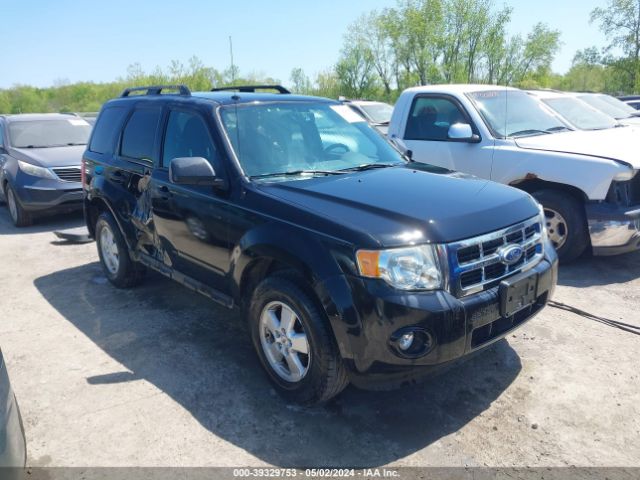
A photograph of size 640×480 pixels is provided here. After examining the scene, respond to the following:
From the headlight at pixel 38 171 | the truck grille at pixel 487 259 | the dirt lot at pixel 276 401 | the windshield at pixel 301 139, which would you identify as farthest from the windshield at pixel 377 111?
the truck grille at pixel 487 259

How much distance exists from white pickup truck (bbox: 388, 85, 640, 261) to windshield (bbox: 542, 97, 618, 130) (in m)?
0.30

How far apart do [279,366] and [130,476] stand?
1058 mm

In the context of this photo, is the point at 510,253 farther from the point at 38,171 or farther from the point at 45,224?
the point at 45,224

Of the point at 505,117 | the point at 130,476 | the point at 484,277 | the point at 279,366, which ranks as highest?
the point at 505,117

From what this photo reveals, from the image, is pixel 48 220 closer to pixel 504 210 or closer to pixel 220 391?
pixel 220 391

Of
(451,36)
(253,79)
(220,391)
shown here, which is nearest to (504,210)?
(220,391)

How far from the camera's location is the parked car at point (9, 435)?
204 centimetres

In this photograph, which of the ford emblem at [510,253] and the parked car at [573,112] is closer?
the ford emblem at [510,253]

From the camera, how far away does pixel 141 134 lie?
4.77m

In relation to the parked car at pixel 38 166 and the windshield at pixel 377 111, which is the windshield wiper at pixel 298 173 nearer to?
the parked car at pixel 38 166

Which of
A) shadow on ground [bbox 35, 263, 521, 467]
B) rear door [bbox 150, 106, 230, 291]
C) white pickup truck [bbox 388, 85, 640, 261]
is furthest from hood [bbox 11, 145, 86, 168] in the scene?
white pickup truck [bbox 388, 85, 640, 261]

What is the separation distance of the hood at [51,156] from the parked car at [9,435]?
23.5ft

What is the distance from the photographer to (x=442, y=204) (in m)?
3.13

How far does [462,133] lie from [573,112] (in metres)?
2.15
